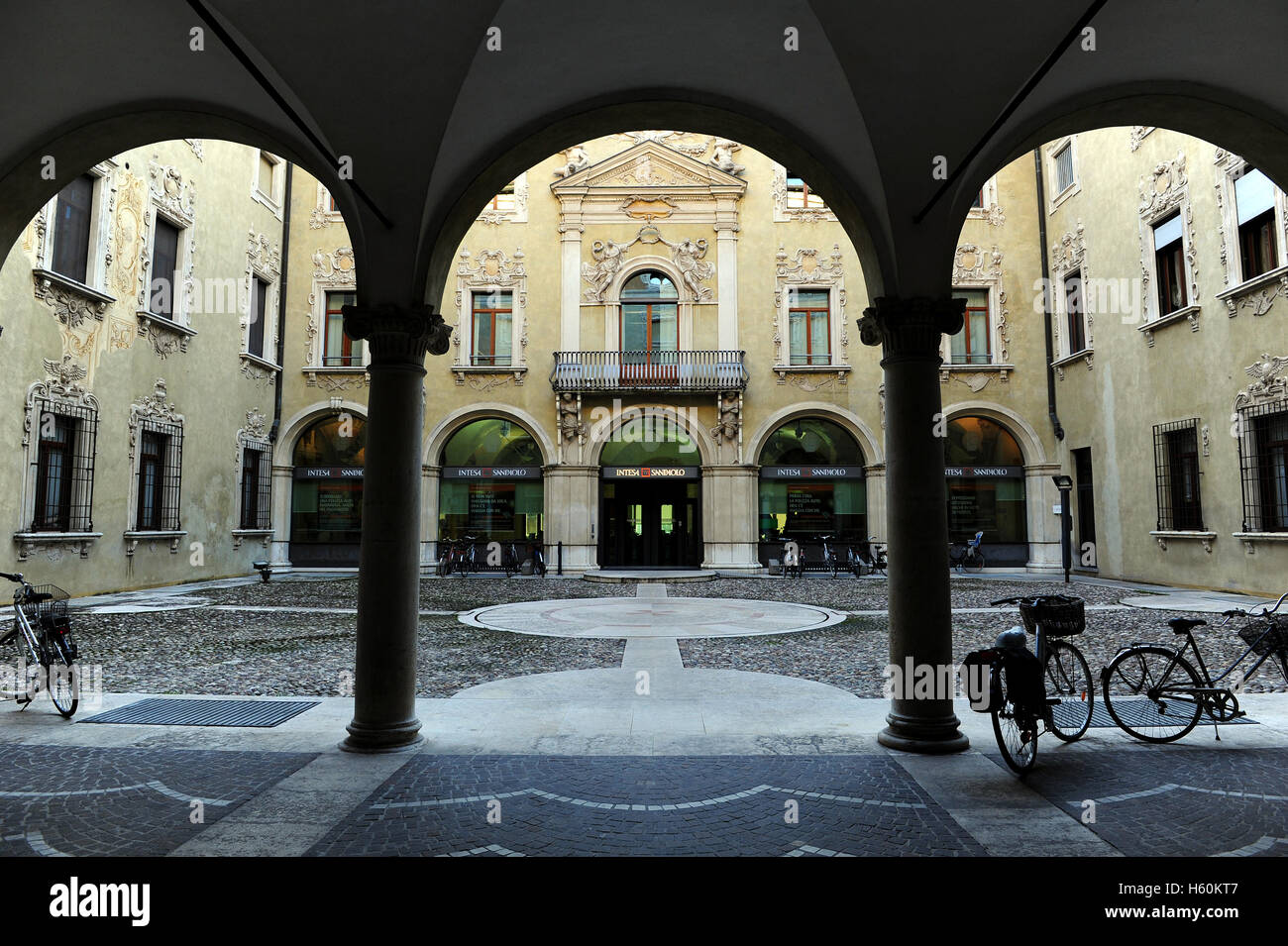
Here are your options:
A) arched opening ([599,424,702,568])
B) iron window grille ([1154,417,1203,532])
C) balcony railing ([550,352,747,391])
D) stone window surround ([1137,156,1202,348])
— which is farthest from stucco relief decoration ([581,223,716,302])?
iron window grille ([1154,417,1203,532])

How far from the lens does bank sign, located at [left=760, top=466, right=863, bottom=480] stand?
82.2 ft

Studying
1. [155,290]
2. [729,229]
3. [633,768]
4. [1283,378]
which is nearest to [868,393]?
[729,229]

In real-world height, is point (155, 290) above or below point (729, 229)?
below

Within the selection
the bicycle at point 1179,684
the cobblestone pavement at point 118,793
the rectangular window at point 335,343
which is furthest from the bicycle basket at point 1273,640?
the rectangular window at point 335,343

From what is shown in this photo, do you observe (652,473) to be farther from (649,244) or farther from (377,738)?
(377,738)

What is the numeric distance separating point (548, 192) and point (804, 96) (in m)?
21.2

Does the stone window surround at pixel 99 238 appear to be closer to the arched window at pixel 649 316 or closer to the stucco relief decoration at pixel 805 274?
the arched window at pixel 649 316

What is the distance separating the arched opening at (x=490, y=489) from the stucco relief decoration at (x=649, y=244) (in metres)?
5.12

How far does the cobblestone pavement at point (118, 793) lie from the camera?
3895 mm

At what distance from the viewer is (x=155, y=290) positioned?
18391mm

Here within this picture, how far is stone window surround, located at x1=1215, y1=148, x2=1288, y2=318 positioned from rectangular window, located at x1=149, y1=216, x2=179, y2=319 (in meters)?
22.6
